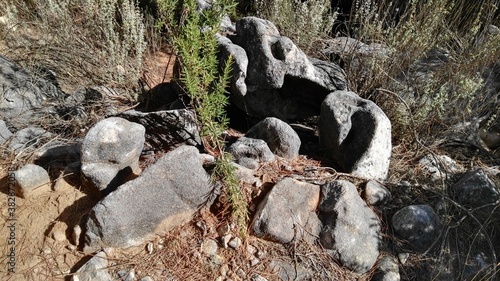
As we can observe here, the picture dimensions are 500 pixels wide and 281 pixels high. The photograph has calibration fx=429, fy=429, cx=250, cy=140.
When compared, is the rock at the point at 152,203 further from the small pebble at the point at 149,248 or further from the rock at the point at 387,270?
the rock at the point at 387,270

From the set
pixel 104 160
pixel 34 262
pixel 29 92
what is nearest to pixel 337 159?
pixel 104 160

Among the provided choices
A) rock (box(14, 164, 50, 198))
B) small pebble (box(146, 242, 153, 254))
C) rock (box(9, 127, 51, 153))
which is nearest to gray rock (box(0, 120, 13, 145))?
rock (box(9, 127, 51, 153))

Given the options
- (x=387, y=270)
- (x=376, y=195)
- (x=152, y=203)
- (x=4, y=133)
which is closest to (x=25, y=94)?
(x=4, y=133)

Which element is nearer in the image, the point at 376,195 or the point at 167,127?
the point at 376,195

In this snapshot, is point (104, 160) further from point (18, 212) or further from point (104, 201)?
point (18, 212)

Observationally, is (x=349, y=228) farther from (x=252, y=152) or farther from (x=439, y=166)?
(x=439, y=166)

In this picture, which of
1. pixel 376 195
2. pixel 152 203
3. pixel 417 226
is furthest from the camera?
pixel 376 195

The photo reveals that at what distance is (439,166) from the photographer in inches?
128

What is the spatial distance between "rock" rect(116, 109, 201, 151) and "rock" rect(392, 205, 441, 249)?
1451 millimetres

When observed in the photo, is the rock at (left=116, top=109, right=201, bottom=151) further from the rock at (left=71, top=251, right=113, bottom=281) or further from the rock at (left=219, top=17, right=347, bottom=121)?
the rock at (left=71, top=251, right=113, bottom=281)

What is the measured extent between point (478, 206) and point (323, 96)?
1.36 m

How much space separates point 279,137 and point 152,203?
1.04 m

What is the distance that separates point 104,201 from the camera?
7.96 feet

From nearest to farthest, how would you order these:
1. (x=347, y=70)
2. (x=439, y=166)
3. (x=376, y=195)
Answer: (x=376, y=195), (x=439, y=166), (x=347, y=70)
